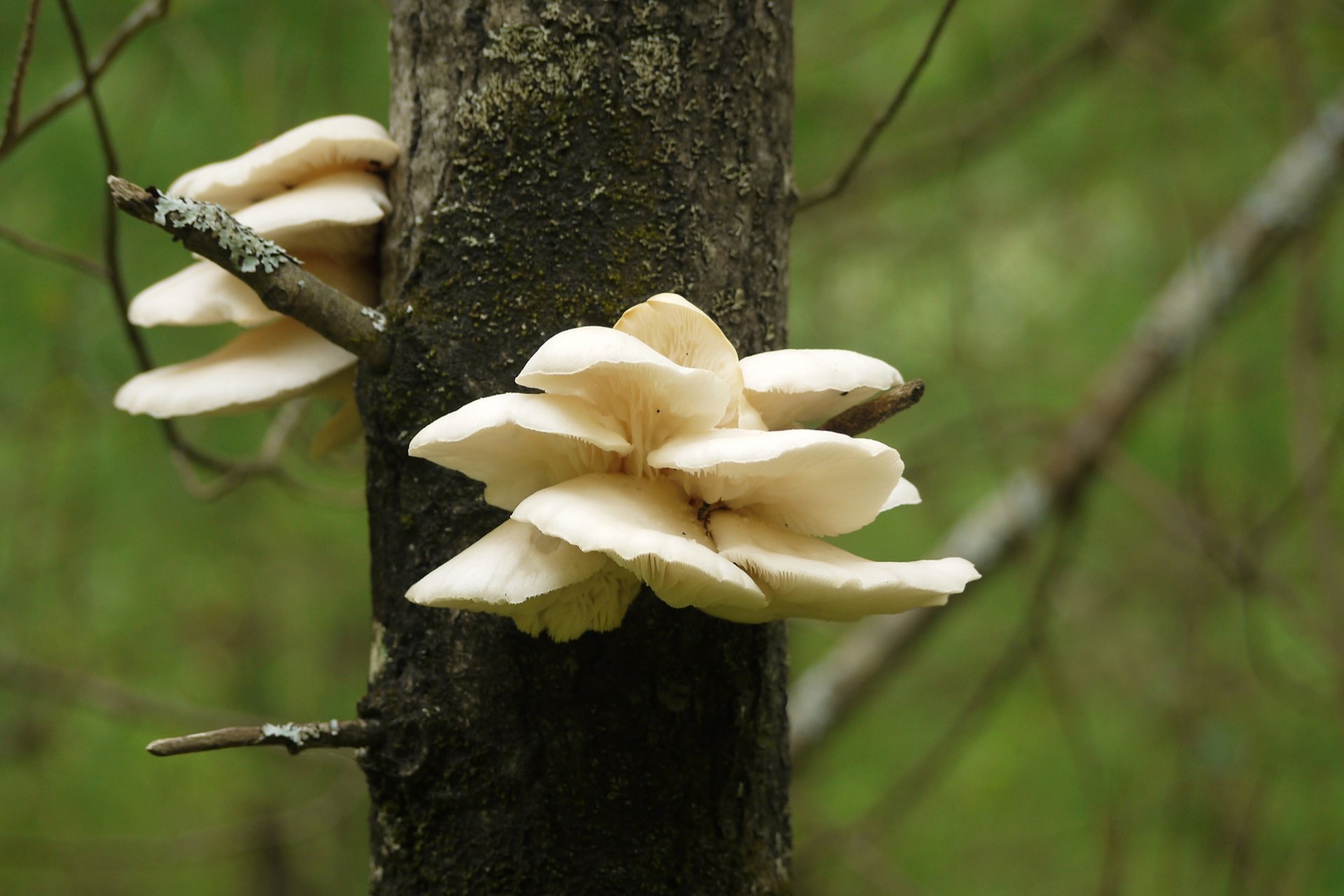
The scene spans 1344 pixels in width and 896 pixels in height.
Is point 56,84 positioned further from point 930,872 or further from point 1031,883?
point 1031,883

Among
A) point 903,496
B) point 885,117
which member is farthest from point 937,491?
point 903,496

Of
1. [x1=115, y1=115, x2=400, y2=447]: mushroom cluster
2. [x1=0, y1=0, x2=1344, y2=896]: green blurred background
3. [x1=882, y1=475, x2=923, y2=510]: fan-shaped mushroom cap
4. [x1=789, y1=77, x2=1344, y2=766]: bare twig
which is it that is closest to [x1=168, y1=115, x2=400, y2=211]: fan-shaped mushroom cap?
[x1=115, y1=115, x2=400, y2=447]: mushroom cluster

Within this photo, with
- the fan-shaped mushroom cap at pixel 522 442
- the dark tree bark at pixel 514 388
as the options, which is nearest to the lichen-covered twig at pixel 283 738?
the dark tree bark at pixel 514 388

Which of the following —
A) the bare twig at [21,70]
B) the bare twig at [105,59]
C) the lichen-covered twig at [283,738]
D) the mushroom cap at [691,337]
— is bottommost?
the lichen-covered twig at [283,738]

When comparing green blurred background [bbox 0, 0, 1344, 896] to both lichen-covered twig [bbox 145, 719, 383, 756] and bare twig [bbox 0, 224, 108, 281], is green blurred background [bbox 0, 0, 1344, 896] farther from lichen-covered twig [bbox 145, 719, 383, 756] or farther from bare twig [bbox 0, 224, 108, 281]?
lichen-covered twig [bbox 145, 719, 383, 756]

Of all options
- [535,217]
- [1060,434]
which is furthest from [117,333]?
[1060,434]

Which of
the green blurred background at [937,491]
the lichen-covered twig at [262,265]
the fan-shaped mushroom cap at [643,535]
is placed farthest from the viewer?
the green blurred background at [937,491]

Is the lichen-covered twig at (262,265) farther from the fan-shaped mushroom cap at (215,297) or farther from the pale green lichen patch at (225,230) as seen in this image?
the fan-shaped mushroom cap at (215,297)
